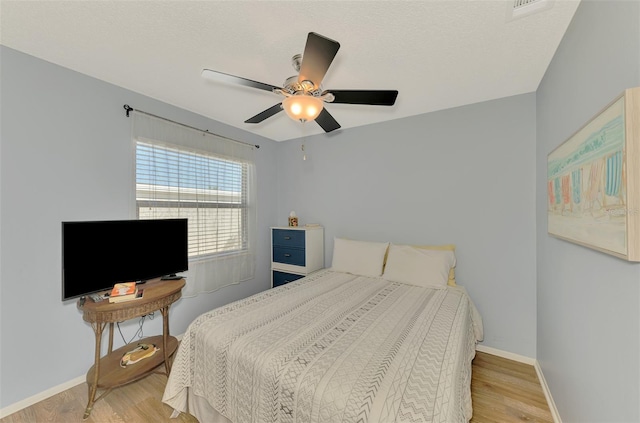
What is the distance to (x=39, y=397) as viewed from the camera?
1.77 metres

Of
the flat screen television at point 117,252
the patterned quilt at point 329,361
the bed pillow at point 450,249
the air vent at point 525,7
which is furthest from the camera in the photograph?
the bed pillow at point 450,249

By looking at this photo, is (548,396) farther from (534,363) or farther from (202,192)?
(202,192)

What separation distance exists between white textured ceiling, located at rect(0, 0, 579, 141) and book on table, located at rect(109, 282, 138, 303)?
1694 millimetres

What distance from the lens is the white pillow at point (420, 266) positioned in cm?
239

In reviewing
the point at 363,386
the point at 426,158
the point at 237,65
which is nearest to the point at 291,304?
the point at 363,386

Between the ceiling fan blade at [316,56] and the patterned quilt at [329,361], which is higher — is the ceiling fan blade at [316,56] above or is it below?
above

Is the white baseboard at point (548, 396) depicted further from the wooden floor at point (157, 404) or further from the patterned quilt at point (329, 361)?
the patterned quilt at point (329, 361)

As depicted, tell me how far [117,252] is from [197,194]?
0.99 meters

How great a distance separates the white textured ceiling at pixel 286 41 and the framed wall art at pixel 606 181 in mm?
802

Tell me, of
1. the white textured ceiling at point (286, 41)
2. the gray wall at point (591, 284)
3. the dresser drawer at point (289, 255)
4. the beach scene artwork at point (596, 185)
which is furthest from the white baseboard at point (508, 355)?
the white textured ceiling at point (286, 41)

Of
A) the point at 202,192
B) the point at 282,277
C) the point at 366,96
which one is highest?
the point at 366,96

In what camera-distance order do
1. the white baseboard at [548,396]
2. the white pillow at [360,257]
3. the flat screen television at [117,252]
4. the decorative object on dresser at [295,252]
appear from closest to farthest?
1. the white baseboard at [548,396]
2. the flat screen television at [117,252]
3. the white pillow at [360,257]
4. the decorative object on dresser at [295,252]

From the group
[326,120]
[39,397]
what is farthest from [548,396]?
[39,397]

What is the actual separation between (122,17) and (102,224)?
4.65 feet
